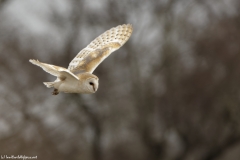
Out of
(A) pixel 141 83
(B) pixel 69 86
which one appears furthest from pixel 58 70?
(A) pixel 141 83

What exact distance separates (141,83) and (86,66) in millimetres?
10762

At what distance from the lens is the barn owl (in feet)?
21.8

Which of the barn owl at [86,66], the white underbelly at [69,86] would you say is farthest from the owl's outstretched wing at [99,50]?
the white underbelly at [69,86]

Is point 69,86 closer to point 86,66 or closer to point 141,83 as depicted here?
point 86,66

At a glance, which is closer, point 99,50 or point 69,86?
point 69,86

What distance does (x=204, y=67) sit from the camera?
18.8m

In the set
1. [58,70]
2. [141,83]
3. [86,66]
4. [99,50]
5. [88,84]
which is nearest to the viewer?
[58,70]

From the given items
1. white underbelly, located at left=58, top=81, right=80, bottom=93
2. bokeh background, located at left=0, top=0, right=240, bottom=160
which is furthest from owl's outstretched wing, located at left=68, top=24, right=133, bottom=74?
bokeh background, located at left=0, top=0, right=240, bottom=160

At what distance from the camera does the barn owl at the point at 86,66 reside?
6.65 m

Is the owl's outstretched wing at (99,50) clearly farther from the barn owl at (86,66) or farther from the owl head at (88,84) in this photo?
the owl head at (88,84)

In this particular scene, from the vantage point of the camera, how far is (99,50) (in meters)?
7.80

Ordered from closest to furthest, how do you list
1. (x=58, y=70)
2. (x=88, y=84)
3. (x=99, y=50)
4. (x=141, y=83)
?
(x=58, y=70) < (x=88, y=84) < (x=99, y=50) < (x=141, y=83)

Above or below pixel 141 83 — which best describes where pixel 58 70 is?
below

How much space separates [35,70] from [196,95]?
455cm
